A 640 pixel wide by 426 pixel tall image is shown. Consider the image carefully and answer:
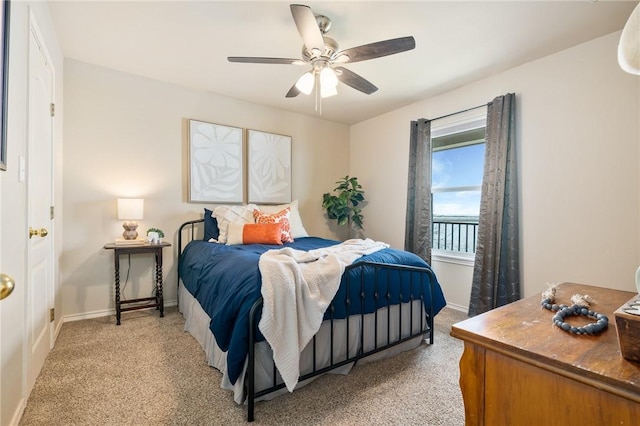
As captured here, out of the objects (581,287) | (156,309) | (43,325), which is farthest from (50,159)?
(581,287)

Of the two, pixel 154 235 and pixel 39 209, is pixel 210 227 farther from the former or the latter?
pixel 39 209

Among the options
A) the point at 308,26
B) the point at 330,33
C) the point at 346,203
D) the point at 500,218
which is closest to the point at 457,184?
the point at 500,218

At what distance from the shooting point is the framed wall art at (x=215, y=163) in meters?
3.43

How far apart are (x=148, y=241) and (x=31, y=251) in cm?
126

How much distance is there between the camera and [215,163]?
3561 mm

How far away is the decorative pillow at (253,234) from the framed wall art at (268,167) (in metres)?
0.84

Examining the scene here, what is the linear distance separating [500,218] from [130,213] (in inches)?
141

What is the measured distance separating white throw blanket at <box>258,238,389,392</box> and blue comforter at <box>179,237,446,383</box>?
0.09m

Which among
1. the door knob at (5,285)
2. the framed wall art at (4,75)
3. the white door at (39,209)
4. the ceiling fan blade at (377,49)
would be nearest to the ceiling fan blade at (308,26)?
the ceiling fan blade at (377,49)

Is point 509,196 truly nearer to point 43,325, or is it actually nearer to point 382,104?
point 382,104

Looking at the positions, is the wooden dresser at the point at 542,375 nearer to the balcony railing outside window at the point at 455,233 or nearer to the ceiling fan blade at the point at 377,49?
the ceiling fan blade at the point at 377,49

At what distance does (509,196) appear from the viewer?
285 centimetres

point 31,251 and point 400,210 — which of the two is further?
point 400,210

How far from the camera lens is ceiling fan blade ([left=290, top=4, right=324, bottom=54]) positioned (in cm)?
168
